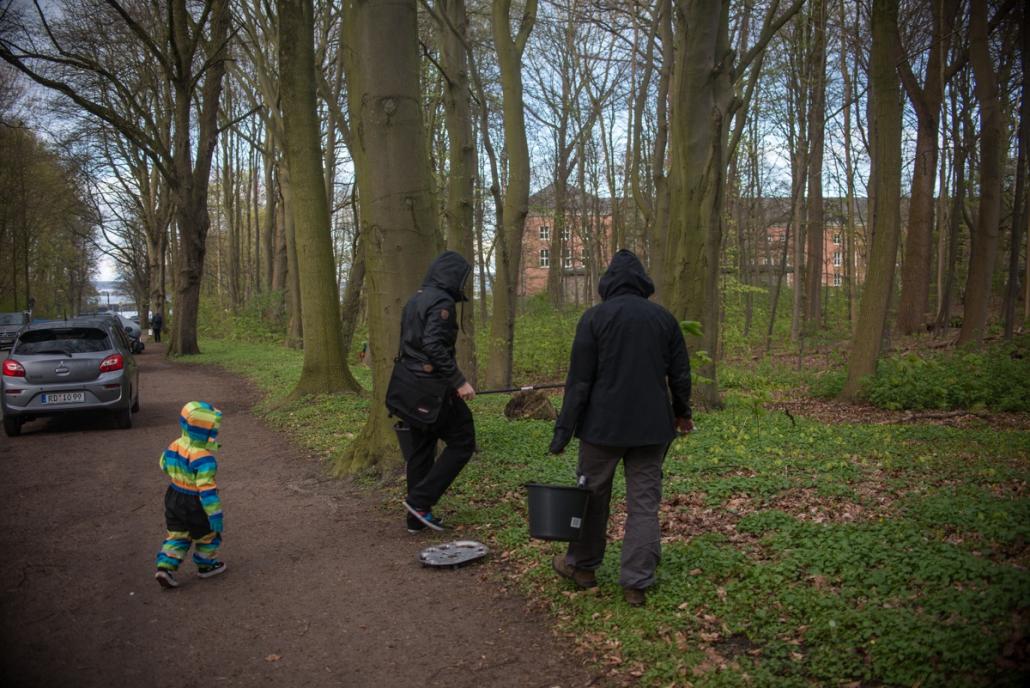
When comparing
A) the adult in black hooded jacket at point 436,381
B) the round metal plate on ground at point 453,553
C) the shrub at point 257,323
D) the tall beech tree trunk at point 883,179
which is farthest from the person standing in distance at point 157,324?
the round metal plate on ground at point 453,553

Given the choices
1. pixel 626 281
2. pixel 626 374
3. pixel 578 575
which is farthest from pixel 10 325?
pixel 626 374

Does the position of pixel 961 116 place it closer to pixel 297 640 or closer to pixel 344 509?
pixel 344 509

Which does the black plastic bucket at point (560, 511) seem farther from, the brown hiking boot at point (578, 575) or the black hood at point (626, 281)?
the black hood at point (626, 281)

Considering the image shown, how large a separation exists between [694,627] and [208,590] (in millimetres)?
3308

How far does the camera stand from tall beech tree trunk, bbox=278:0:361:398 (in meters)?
12.6

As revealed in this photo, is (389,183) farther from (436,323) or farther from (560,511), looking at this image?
(560,511)

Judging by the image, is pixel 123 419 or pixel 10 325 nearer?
pixel 123 419

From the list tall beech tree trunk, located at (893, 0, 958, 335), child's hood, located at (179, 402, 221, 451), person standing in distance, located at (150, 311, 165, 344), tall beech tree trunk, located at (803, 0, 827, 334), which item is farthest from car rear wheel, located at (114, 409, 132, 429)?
person standing in distance, located at (150, 311, 165, 344)

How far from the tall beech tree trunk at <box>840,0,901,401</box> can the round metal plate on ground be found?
851 cm

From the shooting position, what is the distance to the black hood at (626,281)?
4.64m

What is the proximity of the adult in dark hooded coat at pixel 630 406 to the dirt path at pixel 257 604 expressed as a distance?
845 mm

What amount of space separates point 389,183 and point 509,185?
6636 millimetres

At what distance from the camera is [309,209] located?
12.9m

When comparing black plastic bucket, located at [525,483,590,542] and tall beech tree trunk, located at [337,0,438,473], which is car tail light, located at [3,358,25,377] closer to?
tall beech tree trunk, located at [337,0,438,473]
